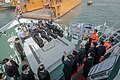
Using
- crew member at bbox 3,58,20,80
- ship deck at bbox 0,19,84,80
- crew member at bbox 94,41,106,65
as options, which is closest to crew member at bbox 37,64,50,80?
crew member at bbox 3,58,20,80

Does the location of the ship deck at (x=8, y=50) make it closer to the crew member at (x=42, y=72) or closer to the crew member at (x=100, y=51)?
the crew member at (x=100, y=51)

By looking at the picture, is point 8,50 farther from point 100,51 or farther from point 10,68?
point 100,51

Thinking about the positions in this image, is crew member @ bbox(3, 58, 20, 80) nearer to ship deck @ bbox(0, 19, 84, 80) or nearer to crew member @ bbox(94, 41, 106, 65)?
ship deck @ bbox(0, 19, 84, 80)

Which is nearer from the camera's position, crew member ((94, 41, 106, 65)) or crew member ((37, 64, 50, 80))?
crew member ((37, 64, 50, 80))

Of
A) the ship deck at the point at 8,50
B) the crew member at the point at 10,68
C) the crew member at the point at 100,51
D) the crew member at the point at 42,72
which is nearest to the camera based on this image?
the crew member at the point at 42,72

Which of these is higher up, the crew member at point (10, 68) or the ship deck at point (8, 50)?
the crew member at point (10, 68)

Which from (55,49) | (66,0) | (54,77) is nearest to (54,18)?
(66,0)

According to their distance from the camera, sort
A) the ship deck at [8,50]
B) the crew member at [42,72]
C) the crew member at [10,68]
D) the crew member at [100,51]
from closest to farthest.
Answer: the crew member at [42,72] < the crew member at [10,68] < the crew member at [100,51] < the ship deck at [8,50]

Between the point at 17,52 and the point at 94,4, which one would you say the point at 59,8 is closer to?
the point at 94,4

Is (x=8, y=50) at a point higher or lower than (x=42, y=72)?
lower

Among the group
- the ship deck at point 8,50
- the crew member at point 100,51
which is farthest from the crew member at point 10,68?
the crew member at point 100,51

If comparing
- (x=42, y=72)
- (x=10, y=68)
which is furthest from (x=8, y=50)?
(x=42, y=72)

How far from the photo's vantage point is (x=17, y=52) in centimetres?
866

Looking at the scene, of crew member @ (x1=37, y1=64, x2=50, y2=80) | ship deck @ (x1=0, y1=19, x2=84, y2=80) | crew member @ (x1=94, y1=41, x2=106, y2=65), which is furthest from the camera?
ship deck @ (x1=0, y1=19, x2=84, y2=80)
